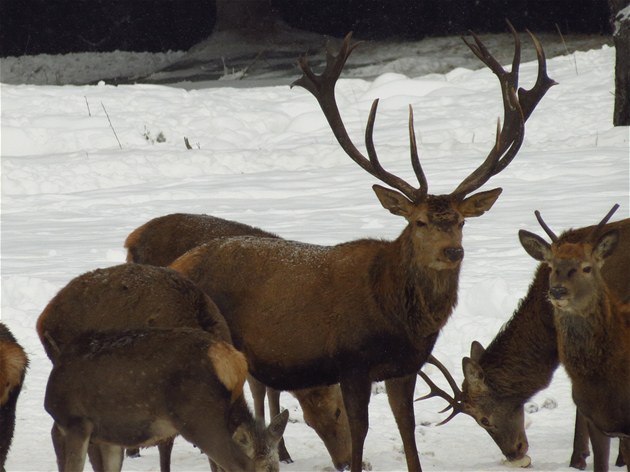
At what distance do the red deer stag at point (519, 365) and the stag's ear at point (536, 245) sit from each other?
0.44m

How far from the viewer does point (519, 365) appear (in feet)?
25.1

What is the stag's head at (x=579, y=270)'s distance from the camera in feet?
21.7

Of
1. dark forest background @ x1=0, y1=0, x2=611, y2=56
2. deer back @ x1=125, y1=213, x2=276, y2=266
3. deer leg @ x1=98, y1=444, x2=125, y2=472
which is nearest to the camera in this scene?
deer leg @ x1=98, y1=444, x2=125, y2=472

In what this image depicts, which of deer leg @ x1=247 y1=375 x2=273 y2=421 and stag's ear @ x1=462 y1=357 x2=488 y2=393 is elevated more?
stag's ear @ x1=462 y1=357 x2=488 y2=393

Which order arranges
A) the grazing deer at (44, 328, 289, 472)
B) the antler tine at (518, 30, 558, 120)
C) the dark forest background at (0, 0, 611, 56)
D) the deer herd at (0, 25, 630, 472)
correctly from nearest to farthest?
the grazing deer at (44, 328, 289, 472), the deer herd at (0, 25, 630, 472), the antler tine at (518, 30, 558, 120), the dark forest background at (0, 0, 611, 56)

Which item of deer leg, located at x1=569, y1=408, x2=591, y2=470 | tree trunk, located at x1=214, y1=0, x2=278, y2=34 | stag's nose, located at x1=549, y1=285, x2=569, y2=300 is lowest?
deer leg, located at x1=569, y1=408, x2=591, y2=470

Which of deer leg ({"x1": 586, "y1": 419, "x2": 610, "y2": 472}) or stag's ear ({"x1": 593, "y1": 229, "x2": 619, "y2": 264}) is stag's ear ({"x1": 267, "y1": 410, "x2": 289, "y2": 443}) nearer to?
deer leg ({"x1": 586, "y1": 419, "x2": 610, "y2": 472})

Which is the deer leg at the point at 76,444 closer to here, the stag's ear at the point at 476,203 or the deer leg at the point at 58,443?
the deer leg at the point at 58,443

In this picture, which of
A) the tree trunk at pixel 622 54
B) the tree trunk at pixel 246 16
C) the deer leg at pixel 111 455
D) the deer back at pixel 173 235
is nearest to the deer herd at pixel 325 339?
the deer leg at pixel 111 455

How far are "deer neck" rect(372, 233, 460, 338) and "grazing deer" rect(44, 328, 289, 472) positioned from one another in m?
1.21

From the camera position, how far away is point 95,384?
6031 millimetres

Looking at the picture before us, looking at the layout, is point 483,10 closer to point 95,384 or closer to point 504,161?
point 504,161

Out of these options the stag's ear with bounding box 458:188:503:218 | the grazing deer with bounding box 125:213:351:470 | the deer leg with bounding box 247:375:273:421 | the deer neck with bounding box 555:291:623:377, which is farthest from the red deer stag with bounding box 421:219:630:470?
the deer leg with bounding box 247:375:273:421

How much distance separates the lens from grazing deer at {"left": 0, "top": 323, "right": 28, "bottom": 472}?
6578 millimetres
